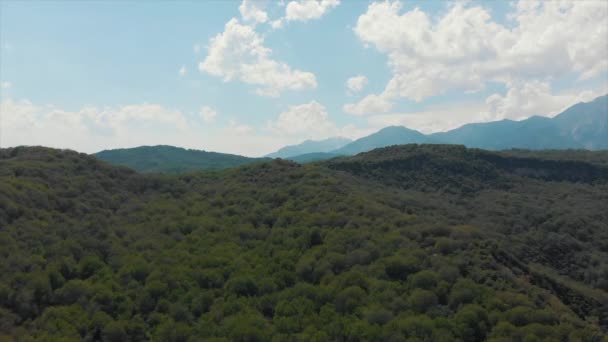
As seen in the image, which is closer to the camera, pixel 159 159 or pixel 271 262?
pixel 271 262

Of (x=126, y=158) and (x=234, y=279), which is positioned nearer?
(x=234, y=279)

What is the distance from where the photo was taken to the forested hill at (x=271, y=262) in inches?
1081

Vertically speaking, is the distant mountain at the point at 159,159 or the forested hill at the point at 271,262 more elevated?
the distant mountain at the point at 159,159

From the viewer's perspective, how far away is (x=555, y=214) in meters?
68.6

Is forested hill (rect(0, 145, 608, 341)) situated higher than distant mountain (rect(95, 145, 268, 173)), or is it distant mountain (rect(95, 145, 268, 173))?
distant mountain (rect(95, 145, 268, 173))

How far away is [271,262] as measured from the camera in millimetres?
39156

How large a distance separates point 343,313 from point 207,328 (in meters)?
9.36

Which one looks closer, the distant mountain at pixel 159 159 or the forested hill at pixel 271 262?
the forested hill at pixel 271 262

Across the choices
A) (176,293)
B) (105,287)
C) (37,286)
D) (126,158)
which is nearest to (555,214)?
(176,293)

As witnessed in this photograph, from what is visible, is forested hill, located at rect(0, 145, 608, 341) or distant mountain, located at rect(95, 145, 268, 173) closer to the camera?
forested hill, located at rect(0, 145, 608, 341)

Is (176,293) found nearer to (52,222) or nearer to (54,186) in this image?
(52,222)

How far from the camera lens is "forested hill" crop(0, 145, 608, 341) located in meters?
27.5

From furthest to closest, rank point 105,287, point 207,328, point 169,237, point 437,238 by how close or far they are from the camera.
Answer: point 169,237
point 437,238
point 105,287
point 207,328

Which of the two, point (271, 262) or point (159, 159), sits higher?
point (159, 159)
